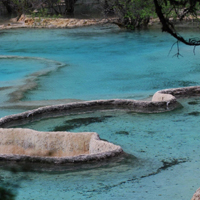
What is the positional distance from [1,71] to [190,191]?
10.1 metres

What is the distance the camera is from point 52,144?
6.37m

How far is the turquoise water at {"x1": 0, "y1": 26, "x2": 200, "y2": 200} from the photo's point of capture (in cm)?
531

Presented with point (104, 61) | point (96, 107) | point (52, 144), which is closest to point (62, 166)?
point (52, 144)

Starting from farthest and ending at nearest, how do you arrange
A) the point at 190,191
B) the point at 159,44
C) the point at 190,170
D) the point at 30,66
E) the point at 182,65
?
1. the point at 159,44
2. the point at 30,66
3. the point at 182,65
4. the point at 190,170
5. the point at 190,191

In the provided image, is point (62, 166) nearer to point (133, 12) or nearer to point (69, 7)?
point (133, 12)

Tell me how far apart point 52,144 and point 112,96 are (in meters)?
4.07

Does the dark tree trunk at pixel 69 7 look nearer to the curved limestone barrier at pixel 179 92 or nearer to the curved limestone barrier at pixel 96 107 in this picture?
the curved limestone barrier at pixel 179 92

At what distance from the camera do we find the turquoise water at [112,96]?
5.31 m

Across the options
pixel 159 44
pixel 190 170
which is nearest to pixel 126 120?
pixel 190 170

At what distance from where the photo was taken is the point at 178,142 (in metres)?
6.75

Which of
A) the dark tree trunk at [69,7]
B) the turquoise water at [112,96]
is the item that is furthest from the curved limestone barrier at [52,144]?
the dark tree trunk at [69,7]

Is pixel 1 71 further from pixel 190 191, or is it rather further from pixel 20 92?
pixel 190 191

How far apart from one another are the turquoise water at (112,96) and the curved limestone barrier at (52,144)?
438mm

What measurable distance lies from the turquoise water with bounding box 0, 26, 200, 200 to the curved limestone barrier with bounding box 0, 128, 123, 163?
1.44ft
